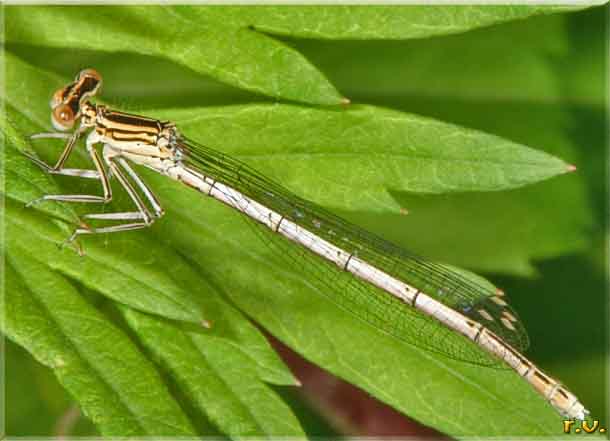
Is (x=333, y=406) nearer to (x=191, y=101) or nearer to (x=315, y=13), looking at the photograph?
(x=191, y=101)

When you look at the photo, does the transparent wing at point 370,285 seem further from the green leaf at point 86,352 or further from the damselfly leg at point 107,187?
the green leaf at point 86,352

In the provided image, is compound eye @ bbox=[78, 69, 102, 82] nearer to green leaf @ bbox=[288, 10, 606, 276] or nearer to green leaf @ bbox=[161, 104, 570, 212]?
green leaf @ bbox=[161, 104, 570, 212]

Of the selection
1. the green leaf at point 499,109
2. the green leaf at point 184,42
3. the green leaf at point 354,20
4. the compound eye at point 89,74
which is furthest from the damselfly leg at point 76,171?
the green leaf at point 499,109

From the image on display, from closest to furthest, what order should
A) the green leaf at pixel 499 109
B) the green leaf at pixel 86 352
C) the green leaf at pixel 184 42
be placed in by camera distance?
the green leaf at pixel 86 352 → the green leaf at pixel 184 42 → the green leaf at pixel 499 109

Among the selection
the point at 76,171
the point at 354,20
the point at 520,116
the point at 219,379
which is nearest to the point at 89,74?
the point at 76,171

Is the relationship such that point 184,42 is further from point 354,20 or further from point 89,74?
point 354,20

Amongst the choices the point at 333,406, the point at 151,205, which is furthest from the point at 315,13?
the point at 333,406
